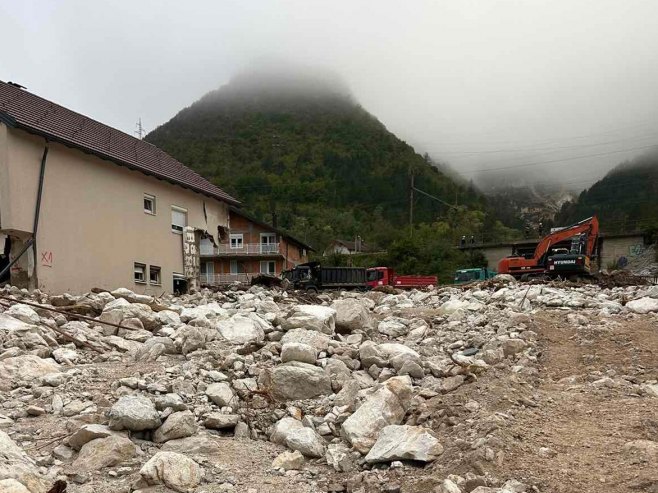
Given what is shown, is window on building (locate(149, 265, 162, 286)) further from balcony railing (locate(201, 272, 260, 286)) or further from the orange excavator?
balcony railing (locate(201, 272, 260, 286))

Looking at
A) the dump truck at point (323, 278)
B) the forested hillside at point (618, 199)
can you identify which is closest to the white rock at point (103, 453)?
the dump truck at point (323, 278)

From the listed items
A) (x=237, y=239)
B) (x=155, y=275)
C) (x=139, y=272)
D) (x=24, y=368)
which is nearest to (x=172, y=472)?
(x=24, y=368)

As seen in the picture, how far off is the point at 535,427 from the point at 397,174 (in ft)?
272

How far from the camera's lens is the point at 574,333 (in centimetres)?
889

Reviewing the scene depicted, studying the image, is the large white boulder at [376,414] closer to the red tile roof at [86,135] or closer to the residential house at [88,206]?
the residential house at [88,206]

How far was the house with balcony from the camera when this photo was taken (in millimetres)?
47644

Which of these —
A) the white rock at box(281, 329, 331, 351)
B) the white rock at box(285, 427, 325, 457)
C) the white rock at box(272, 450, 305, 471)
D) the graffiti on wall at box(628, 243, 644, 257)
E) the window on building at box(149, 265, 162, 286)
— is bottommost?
the white rock at box(272, 450, 305, 471)

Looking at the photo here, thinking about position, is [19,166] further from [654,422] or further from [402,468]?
[654,422]

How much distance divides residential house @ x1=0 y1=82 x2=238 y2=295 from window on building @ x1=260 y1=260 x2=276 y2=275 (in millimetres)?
26305

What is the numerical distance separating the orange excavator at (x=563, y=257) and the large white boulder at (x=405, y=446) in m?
18.8

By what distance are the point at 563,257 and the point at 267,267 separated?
3028cm

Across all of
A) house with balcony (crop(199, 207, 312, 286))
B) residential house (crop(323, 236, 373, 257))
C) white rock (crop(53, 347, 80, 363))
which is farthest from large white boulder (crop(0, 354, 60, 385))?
residential house (crop(323, 236, 373, 257))

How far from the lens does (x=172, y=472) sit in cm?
412

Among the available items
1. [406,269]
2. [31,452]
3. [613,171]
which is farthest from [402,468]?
[613,171]
